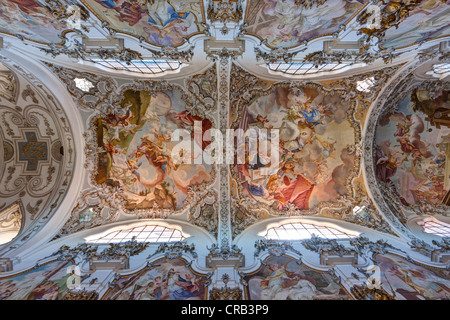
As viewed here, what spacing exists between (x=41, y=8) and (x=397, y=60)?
11325 mm

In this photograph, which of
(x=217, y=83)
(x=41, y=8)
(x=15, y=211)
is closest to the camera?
(x=41, y=8)

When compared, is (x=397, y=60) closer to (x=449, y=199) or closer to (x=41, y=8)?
(x=449, y=199)

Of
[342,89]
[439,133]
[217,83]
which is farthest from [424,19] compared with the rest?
[217,83]

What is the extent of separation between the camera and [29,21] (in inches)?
195

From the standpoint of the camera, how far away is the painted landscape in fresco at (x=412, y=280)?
4.63 meters

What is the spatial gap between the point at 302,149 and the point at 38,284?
10.9 m

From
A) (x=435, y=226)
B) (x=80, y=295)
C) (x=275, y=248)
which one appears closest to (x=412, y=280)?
(x=275, y=248)

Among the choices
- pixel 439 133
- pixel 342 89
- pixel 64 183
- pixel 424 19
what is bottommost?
pixel 64 183

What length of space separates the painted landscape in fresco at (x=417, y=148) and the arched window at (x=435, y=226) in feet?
2.68

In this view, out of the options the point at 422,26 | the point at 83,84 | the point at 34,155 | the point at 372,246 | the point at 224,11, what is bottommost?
the point at 372,246

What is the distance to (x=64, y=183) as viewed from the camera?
319 inches

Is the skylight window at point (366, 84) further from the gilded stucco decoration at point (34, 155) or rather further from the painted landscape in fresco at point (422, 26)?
the gilded stucco decoration at point (34, 155)

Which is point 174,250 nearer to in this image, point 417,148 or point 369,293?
point 369,293
